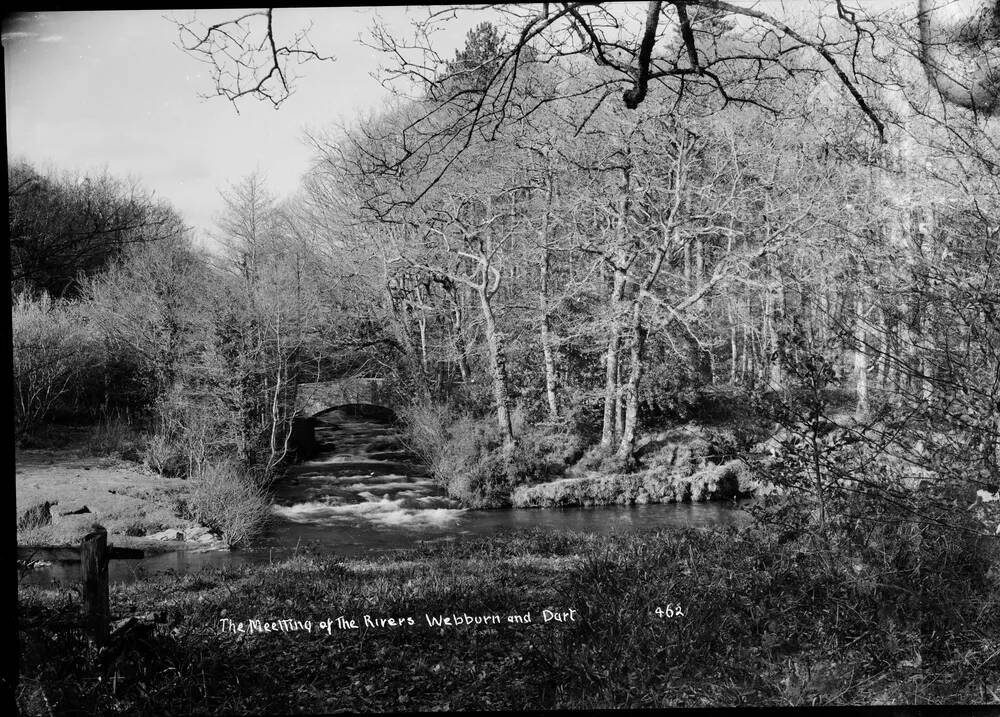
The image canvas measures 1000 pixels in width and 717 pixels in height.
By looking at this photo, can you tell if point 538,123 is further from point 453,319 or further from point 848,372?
point 848,372

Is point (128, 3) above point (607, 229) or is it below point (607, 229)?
above

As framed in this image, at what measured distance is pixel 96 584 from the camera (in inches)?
103

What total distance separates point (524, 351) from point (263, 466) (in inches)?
51.5

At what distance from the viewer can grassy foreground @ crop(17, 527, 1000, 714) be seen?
2744 millimetres

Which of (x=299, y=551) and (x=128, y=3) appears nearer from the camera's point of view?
(x=128, y=3)

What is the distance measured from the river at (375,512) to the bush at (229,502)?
0.23 ft

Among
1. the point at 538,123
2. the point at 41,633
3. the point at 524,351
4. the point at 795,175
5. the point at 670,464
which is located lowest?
the point at 41,633

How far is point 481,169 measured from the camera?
3.15m

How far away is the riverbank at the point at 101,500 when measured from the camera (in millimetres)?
2928

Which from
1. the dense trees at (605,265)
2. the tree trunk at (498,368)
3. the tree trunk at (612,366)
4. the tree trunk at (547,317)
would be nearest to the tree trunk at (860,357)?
the dense trees at (605,265)

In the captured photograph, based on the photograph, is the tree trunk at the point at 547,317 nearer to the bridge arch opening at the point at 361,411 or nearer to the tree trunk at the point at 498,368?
the tree trunk at the point at 498,368

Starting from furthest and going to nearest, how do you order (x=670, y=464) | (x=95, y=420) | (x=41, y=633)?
(x=670, y=464) → (x=95, y=420) → (x=41, y=633)

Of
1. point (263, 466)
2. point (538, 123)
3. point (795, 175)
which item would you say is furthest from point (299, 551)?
point (795, 175)

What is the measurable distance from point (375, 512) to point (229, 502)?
66cm
